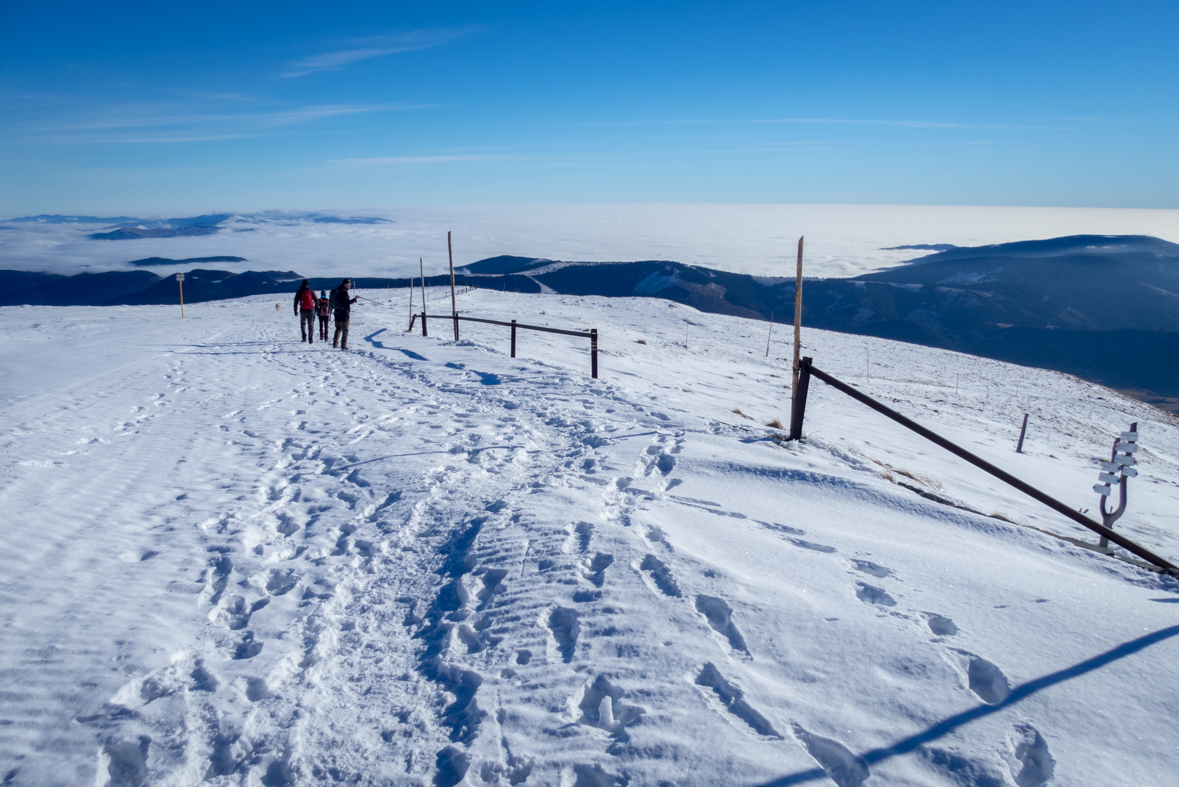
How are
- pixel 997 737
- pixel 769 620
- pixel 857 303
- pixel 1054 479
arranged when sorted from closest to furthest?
1. pixel 997 737
2. pixel 769 620
3. pixel 1054 479
4. pixel 857 303

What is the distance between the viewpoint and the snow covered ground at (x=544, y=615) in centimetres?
297

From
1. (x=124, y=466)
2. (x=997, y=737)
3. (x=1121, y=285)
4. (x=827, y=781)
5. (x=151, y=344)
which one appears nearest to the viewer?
(x=827, y=781)

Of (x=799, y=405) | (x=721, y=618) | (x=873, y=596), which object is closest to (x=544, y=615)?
(x=721, y=618)

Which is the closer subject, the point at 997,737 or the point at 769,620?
the point at 997,737

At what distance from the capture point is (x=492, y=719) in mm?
3182

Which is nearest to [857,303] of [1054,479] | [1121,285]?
[1121,285]

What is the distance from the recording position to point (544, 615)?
159 inches

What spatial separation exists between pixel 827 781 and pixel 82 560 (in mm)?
6031

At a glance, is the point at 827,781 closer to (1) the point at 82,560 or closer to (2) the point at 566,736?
(2) the point at 566,736

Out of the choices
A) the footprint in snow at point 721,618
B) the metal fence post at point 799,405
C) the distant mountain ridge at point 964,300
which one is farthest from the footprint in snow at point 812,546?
the distant mountain ridge at point 964,300

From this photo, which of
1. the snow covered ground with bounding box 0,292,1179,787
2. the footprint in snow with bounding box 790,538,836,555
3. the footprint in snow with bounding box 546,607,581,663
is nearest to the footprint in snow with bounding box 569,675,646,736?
the snow covered ground with bounding box 0,292,1179,787

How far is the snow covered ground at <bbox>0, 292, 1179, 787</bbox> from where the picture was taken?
2.97 metres

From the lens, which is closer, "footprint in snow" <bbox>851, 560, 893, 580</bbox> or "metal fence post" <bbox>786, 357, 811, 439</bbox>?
"footprint in snow" <bbox>851, 560, 893, 580</bbox>

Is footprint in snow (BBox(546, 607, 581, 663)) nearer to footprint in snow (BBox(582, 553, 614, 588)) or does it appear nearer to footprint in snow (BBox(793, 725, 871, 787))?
footprint in snow (BBox(582, 553, 614, 588))
